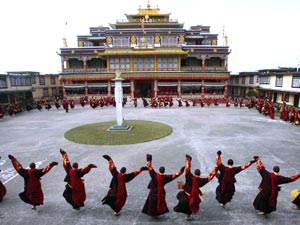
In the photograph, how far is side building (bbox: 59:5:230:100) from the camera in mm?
43031

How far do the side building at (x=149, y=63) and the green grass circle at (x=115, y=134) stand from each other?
2552 cm

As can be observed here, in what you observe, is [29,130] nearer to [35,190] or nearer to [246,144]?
[35,190]

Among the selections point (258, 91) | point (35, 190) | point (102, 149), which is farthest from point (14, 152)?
point (258, 91)

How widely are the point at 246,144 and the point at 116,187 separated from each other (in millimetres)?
9514

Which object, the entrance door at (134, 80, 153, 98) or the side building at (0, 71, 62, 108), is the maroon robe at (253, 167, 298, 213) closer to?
the side building at (0, 71, 62, 108)

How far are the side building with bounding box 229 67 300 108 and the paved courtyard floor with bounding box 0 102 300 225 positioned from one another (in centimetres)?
896

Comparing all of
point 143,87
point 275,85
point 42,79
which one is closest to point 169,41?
point 143,87

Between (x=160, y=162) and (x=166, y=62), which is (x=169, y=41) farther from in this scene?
(x=160, y=162)

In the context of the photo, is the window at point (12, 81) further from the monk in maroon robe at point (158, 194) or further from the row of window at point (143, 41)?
the monk in maroon robe at point (158, 194)

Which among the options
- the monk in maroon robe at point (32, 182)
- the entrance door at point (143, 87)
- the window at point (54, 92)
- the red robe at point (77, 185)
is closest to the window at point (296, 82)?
the entrance door at point (143, 87)

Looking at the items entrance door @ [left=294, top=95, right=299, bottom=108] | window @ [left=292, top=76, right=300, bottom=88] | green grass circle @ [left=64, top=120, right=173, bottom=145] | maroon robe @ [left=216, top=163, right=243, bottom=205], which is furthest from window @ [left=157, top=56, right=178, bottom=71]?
maroon robe @ [left=216, top=163, right=243, bottom=205]

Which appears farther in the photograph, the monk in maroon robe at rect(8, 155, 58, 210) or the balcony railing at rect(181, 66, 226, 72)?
the balcony railing at rect(181, 66, 226, 72)

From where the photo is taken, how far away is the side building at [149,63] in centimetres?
4303

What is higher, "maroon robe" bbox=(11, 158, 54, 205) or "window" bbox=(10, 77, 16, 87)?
"window" bbox=(10, 77, 16, 87)
